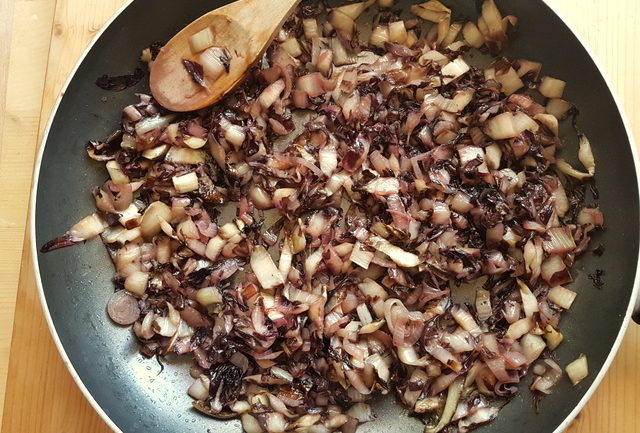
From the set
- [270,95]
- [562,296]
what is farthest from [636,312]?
[270,95]

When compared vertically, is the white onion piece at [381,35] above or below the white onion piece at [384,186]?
above

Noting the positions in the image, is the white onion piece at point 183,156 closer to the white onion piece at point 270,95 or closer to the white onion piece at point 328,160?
the white onion piece at point 270,95

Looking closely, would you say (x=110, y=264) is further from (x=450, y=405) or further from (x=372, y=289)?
(x=450, y=405)

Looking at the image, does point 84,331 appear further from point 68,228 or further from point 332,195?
point 332,195

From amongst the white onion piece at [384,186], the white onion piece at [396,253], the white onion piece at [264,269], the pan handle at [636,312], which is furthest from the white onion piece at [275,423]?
the pan handle at [636,312]

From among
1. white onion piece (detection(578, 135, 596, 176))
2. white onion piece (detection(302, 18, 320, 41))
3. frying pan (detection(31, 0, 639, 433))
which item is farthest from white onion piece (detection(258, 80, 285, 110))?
white onion piece (detection(578, 135, 596, 176))

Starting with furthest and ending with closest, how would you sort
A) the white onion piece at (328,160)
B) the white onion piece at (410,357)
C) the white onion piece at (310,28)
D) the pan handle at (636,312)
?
the white onion piece at (310,28) < the white onion piece at (328,160) < the white onion piece at (410,357) < the pan handle at (636,312)
